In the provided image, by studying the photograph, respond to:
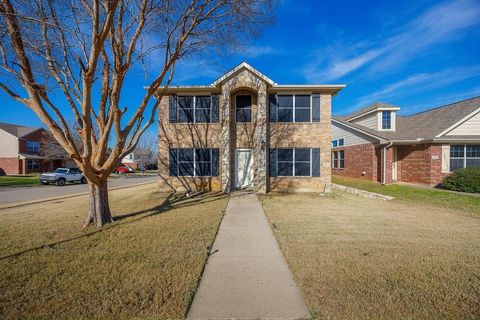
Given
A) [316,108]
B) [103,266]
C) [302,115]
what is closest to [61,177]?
[103,266]

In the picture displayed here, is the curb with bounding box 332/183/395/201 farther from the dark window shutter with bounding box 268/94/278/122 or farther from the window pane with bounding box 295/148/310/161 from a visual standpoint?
the dark window shutter with bounding box 268/94/278/122

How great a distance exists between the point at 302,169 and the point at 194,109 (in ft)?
24.7

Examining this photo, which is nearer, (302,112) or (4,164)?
(302,112)

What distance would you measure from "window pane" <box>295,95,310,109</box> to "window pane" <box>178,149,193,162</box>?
279 inches

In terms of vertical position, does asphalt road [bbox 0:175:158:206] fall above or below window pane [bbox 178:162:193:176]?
below

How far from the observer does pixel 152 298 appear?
2988 mm

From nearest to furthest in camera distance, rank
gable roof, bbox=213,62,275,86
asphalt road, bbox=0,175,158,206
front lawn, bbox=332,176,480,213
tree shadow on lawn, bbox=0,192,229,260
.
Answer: tree shadow on lawn, bbox=0,192,229,260 → front lawn, bbox=332,176,480,213 → asphalt road, bbox=0,175,158,206 → gable roof, bbox=213,62,275,86

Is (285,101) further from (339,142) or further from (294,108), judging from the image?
(339,142)

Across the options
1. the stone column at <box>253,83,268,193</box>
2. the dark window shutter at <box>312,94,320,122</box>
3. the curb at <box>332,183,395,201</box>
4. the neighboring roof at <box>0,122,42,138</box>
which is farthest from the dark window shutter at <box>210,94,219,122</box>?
the neighboring roof at <box>0,122,42,138</box>

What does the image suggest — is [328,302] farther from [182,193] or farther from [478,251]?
[182,193]

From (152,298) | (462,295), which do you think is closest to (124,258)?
(152,298)

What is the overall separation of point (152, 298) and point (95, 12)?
220 inches

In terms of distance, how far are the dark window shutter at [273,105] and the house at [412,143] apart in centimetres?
787

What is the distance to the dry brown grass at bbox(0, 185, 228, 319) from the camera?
2828 mm
